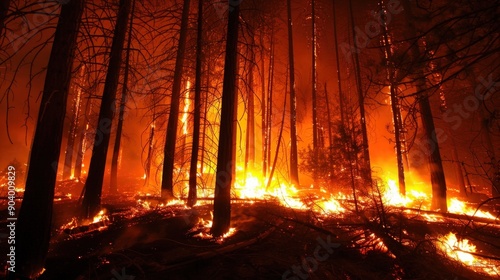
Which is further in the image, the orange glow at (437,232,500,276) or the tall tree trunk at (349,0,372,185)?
the tall tree trunk at (349,0,372,185)

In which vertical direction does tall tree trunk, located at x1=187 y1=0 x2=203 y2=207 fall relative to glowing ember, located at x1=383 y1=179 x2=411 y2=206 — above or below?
above

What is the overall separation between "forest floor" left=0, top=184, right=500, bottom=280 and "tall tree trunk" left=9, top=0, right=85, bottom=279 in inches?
20.8

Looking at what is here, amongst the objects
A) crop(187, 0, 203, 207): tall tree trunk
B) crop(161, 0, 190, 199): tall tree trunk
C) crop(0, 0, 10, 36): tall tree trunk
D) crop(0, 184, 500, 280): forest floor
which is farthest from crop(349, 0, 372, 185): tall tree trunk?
crop(0, 0, 10, 36): tall tree trunk

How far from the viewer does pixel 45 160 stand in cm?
430

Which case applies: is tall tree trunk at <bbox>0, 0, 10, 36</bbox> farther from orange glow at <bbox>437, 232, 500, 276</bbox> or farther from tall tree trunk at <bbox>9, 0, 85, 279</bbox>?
orange glow at <bbox>437, 232, 500, 276</bbox>

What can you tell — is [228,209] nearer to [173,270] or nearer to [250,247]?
[250,247]

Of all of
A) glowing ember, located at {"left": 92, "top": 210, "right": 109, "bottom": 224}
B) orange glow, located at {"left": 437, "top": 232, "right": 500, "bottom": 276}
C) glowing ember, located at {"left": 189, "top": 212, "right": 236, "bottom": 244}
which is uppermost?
glowing ember, located at {"left": 92, "top": 210, "right": 109, "bottom": 224}

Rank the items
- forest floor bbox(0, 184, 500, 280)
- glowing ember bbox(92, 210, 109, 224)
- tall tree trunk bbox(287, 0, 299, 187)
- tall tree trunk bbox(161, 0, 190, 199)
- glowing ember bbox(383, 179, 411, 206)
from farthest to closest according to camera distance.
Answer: tall tree trunk bbox(287, 0, 299, 187) < glowing ember bbox(383, 179, 411, 206) < tall tree trunk bbox(161, 0, 190, 199) < glowing ember bbox(92, 210, 109, 224) < forest floor bbox(0, 184, 500, 280)

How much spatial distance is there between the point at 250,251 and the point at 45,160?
4348 mm

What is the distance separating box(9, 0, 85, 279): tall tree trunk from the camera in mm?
4207

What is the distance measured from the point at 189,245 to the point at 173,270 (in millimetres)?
1102

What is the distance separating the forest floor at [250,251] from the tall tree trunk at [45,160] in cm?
53

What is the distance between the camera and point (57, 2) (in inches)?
173

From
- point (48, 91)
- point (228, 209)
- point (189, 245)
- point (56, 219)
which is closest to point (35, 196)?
point (48, 91)
